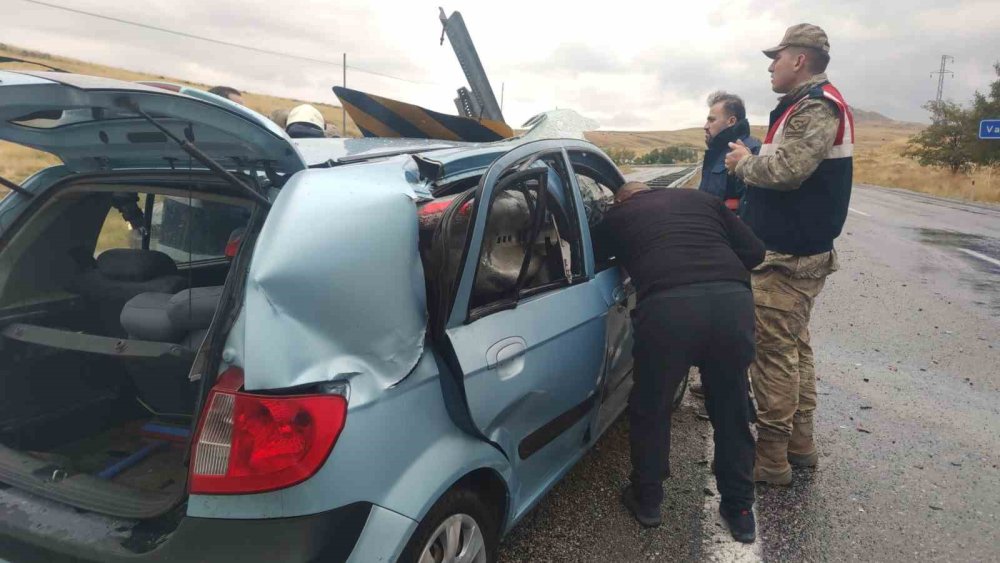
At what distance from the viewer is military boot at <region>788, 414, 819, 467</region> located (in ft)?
11.2

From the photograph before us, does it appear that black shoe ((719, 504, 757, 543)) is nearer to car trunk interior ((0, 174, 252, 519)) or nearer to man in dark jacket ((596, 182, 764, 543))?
man in dark jacket ((596, 182, 764, 543))

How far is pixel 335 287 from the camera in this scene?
5.23 feet

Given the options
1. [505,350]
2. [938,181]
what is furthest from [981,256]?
[938,181]

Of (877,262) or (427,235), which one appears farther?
(877,262)

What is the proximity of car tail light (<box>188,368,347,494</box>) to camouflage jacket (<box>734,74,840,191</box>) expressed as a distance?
2496 millimetres

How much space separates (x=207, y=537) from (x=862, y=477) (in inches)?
128

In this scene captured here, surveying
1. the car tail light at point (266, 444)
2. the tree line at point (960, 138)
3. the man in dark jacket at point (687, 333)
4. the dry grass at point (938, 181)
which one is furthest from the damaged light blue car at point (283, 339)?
the tree line at point (960, 138)

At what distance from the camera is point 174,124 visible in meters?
1.82

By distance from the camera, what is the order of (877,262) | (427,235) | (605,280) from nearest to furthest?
(427,235), (605,280), (877,262)

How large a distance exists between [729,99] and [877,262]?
667 centimetres

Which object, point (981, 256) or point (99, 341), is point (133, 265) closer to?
point (99, 341)

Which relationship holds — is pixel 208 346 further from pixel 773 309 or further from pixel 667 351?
pixel 773 309

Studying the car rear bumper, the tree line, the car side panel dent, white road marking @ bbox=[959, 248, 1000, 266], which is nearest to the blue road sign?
the tree line

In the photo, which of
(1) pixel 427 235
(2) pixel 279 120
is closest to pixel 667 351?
(1) pixel 427 235
